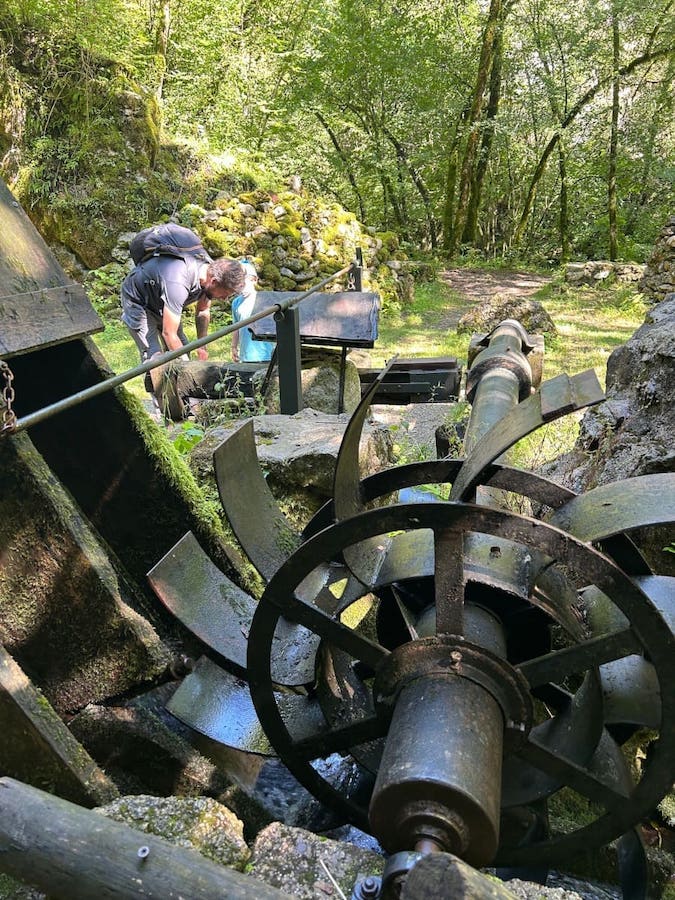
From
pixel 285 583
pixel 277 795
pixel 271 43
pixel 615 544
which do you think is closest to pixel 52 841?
pixel 285 583

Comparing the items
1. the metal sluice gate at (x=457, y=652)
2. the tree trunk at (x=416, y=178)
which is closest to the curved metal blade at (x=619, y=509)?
the metal sluice gate at (x=457, y=652)

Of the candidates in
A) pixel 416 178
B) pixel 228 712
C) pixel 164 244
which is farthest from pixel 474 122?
pixel 228 712

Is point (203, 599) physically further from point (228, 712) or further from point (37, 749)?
point (37, 749)

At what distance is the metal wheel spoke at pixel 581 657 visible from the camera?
5.98 ft

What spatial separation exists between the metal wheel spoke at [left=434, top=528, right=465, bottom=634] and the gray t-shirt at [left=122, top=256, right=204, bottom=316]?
4748 mm

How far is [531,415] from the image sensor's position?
2.02 meters

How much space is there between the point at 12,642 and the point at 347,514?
121 cm

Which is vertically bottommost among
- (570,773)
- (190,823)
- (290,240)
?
(570,773)

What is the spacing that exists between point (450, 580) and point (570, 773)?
676 millimetres

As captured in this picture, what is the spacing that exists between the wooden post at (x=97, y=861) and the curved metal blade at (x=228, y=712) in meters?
1.10

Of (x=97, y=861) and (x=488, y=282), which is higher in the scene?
(x=97, y=861)

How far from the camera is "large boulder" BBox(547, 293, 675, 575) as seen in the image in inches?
127

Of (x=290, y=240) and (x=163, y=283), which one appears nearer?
(x=163, y=283)

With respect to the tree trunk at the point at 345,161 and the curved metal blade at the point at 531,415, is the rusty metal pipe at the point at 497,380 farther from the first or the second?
the tree trunk at the point at 345,161
